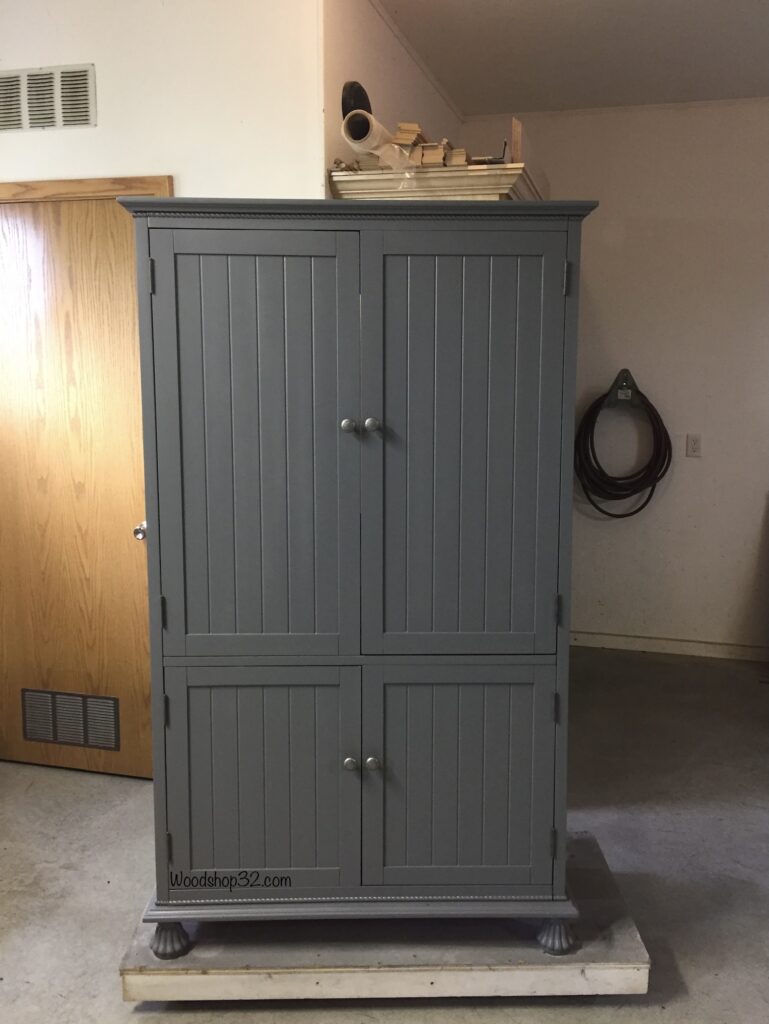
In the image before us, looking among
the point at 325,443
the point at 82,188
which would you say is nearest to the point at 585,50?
the point at 82,188

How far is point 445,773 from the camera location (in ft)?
6.86

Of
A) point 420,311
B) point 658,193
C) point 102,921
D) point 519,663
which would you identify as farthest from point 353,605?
point 658,193

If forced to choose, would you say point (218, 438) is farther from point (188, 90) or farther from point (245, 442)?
point (188, 90)

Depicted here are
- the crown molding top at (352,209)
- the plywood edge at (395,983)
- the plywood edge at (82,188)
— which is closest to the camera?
the crown molding top at (352,209)

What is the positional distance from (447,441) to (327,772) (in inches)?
34.6

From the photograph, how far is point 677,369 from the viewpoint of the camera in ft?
14.7

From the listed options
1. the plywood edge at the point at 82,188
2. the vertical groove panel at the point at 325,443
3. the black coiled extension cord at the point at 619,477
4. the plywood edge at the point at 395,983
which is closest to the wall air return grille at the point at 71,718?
the plywood edge at the point at 395,983

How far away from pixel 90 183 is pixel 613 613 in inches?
135

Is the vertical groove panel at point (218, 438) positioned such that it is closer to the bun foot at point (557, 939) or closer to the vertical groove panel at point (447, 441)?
the vertical groove panel at point (447, 441)

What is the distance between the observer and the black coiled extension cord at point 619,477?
444 cm

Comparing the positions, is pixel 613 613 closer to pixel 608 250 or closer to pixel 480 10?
pixel 608 250

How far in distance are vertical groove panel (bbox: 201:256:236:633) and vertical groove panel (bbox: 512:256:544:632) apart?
0.69 m

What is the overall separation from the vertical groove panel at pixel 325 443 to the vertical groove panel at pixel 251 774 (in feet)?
0.84

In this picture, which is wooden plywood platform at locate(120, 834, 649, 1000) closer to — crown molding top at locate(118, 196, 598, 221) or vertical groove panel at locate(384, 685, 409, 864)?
vertical groove panel at locate(384, 685, 409, 864)
